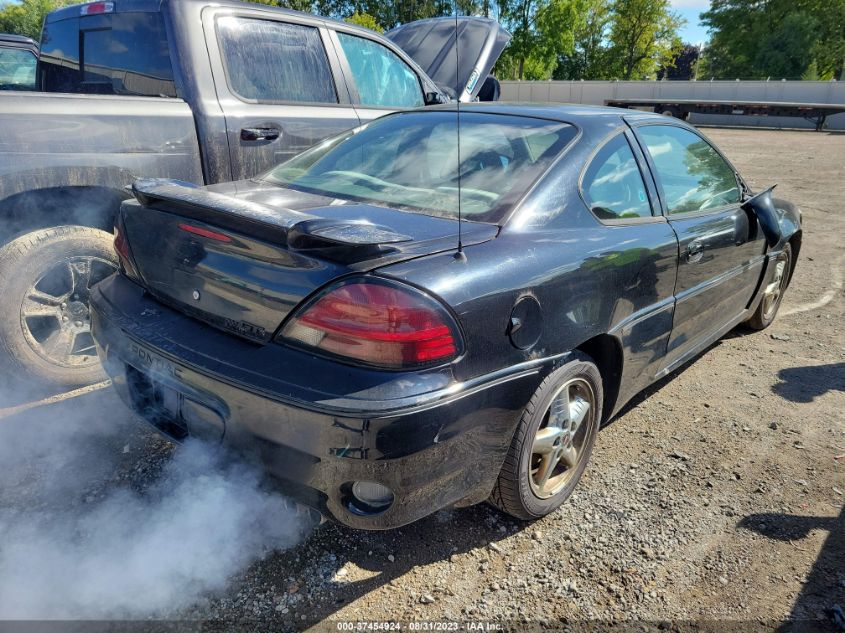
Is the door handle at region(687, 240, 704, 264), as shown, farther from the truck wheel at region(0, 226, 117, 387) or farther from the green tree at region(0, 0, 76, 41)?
the green tree at region(0, 0, 76, 41)

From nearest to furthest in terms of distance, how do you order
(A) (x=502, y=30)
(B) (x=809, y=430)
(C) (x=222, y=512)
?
(C) (x=222, y=512)
(B) (x=809, y=430)
(A) (x=502, y=30)

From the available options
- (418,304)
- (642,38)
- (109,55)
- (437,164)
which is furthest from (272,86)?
(642,38)

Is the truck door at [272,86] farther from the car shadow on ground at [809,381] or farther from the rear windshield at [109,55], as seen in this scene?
the car shadow on ground at [809,381]

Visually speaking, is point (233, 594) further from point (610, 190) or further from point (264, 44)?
point (264, 44)

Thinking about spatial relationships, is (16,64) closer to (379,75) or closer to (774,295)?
(379,75)

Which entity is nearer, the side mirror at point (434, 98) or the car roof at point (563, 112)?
the car roof at point (563, 112)

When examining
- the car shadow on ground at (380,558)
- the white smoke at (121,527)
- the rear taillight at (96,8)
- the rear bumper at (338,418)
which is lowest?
the car shadow on ground at (380,558)

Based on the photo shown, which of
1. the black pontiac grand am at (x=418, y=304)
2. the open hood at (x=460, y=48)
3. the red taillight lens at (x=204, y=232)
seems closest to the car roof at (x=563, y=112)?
the black pontiac grand am at (x=418, y=304)

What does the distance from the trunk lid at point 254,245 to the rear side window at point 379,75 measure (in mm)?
2408

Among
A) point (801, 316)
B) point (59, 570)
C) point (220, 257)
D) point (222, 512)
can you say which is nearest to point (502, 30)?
point (801, 316)

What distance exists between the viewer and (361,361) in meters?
1.83

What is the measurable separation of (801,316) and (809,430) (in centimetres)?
214

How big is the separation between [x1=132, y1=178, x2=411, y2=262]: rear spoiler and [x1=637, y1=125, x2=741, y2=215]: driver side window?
5.76 ft

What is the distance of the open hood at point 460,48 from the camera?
5906mm
